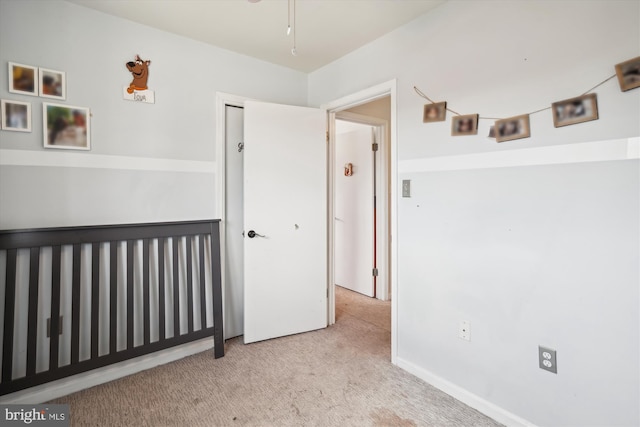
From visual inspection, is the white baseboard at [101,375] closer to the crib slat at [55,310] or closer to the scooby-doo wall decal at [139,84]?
the crib slat at [55,310]

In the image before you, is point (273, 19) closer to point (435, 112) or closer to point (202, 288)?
point (435, 112)

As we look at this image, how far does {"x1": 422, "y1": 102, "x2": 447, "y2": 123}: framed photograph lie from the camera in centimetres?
191

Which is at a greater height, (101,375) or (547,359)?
(547,359)

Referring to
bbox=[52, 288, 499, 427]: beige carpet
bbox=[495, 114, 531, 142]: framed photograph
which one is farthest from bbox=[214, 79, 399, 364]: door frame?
bbox=[495, 114, 531, 142]: framed photograph

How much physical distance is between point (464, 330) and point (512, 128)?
3.84 feet

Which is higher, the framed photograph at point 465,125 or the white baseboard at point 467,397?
the framed photograph at point 465,125

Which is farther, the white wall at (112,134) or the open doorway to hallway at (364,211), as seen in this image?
the open doorway to hallway at (364,211)

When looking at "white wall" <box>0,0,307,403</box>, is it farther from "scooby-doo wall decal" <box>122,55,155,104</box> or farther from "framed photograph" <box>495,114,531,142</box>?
"framed photograph" <box>495,114,531,142</box>

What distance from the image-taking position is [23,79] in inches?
70.4

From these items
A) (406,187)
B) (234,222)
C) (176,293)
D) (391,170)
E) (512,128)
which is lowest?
(176,293)

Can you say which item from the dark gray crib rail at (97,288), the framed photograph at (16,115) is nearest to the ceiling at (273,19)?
the framed photograph at (16,115)

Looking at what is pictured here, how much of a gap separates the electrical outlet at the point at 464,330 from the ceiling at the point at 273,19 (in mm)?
1953

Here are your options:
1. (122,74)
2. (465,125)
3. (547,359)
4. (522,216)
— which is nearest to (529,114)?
(465,125)

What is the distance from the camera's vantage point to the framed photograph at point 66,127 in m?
1.85
